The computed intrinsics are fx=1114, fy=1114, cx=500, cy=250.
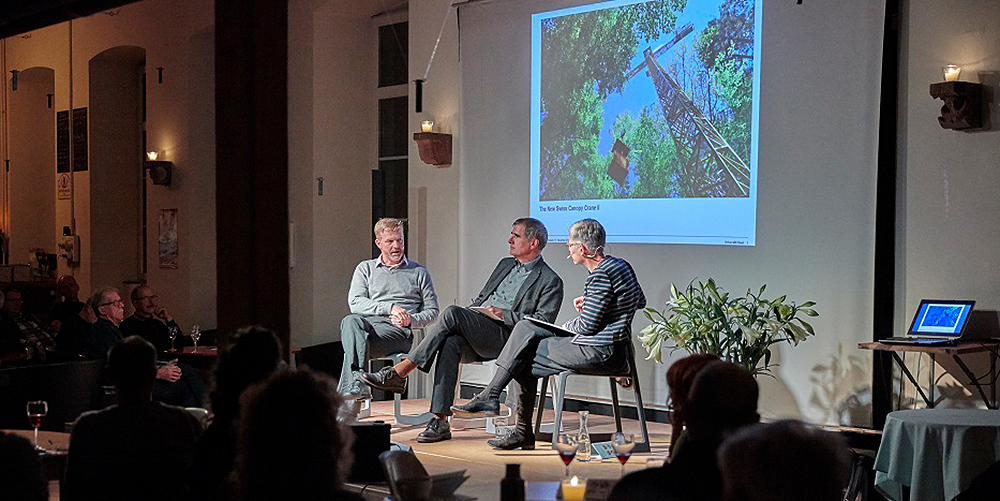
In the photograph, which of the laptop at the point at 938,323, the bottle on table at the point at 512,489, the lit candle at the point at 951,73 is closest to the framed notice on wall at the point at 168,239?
the laptop at the point at 938,323

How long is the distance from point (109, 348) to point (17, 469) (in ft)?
13.8

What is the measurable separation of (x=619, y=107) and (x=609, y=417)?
7.02ft

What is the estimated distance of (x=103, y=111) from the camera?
487 inches

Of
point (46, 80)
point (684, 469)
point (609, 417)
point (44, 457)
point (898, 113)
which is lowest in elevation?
point (609, 417)

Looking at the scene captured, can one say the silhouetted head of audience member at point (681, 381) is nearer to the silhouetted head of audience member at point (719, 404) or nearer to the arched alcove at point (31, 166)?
the silhouetted head of audience member at point (719, 404)

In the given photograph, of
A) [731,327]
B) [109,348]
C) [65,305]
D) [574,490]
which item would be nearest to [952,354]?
[731,327]

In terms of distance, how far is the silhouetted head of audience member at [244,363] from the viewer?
10.9 feet

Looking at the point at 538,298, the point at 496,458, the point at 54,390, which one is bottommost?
the point at 496,458

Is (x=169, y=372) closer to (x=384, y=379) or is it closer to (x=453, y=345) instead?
(x=384, y=379)

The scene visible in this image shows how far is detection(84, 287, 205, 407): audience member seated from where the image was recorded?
6547mm

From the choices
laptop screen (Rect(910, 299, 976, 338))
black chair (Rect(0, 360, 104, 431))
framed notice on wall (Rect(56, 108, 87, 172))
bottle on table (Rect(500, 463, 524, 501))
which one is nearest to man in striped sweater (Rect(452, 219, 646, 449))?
laptop screen (Rect(910, 299, 976, 338))

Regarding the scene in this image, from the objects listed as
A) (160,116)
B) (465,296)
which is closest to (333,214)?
(465,296)

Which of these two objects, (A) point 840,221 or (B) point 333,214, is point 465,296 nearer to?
(B) point 333,214

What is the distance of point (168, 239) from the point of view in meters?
11.3
